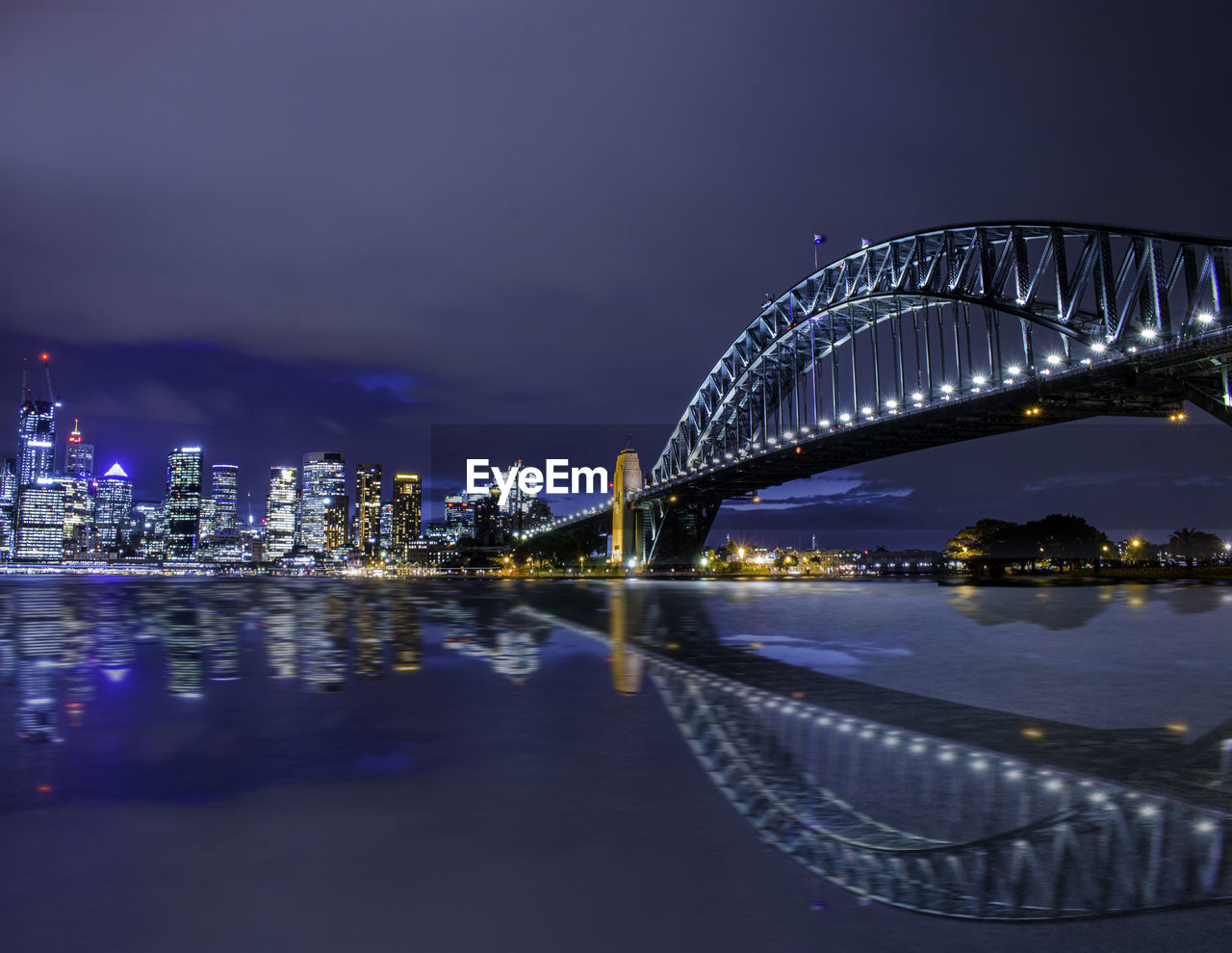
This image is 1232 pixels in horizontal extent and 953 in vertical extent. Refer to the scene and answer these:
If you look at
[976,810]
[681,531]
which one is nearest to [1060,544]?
[681,531]

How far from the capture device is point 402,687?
12336 millimetres

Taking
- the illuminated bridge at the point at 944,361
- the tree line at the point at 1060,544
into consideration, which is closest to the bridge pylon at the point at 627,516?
the illuminated bridge at the point at 944,361

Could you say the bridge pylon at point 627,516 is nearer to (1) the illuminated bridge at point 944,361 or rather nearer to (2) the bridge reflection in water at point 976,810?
(1) the illuminated bridge at point 944,361

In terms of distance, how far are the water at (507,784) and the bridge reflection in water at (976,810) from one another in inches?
2.8

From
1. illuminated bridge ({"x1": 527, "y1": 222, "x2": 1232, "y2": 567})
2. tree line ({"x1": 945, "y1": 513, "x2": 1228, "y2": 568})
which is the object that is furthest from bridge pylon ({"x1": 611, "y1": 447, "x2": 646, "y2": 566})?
tree line ({"x1": 945, "y1": 513, "x2": 1228, "y2": 568})

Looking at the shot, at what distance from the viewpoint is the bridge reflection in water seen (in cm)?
463

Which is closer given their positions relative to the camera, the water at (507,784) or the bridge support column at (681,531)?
the water at (507,784)

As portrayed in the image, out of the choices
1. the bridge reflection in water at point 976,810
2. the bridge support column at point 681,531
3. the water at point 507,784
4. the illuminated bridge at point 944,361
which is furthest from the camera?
the bridge support column at point 681,531

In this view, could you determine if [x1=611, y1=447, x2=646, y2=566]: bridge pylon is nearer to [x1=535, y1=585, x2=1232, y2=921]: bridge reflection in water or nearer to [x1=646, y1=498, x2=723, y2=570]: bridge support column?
[x1=646, y1=498, x2=723, y2=570]: bridge support column

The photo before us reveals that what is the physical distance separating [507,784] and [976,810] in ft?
12.0

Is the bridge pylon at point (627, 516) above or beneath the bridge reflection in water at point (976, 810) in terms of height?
above

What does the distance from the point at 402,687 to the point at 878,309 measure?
262 ft

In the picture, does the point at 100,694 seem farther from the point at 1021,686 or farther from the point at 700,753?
the point at 1021,686

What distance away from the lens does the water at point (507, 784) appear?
14.1 ft
